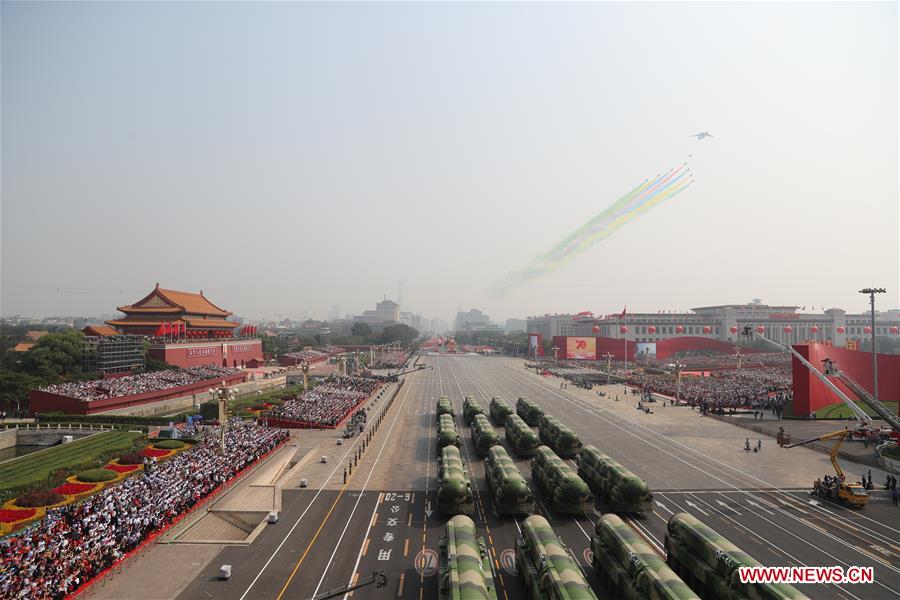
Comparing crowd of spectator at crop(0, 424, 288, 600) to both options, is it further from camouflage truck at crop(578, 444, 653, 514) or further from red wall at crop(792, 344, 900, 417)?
red wall at crop(792, 344, 900, 417)

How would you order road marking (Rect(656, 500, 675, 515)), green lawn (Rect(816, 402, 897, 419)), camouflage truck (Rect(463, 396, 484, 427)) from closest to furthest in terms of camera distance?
road marking (Rect(656, 500, 675, 515)) < camouflage truck (Rect(463, 396, 484, 427)) < green lawn (Rect(816, 402, 897, 419))

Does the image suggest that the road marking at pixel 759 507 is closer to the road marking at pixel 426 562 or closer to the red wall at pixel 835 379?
the road marking at pixel 426 562

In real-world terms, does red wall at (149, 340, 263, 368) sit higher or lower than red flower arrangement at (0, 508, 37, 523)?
higher

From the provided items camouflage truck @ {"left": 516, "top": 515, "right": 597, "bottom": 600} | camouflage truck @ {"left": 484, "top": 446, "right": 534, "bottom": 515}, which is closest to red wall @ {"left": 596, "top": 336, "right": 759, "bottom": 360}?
camouflage truck @ {"left": 484, "top": 446, "right": 534, "bottom": 515}

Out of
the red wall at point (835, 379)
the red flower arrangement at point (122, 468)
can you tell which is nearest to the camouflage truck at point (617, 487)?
the red flower arrangement at point (122, 468)

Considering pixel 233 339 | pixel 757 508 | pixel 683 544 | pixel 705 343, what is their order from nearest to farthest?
pixel 683 544
pixel 757 508
pixel 233 339
pixel 705 343

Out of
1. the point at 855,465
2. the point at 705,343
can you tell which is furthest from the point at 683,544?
the point at 705,343

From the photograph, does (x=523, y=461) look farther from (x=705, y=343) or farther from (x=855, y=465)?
(x=705, y=343)
